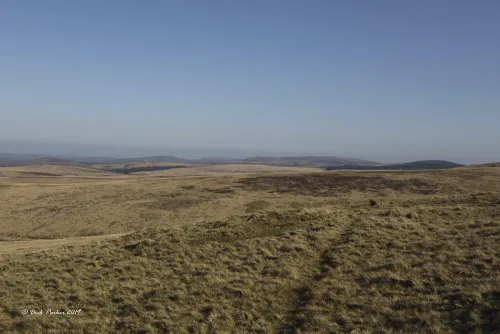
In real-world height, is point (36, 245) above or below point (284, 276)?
below

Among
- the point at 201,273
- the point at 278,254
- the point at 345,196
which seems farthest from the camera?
the point at 345,196

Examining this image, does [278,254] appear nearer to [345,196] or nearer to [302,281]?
[302,281]

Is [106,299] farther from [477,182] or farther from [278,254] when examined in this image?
[477,182]

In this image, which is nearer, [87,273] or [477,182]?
[87,273]

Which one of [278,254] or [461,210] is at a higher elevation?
[461,210]

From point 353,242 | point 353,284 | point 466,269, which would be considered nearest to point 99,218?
point 353,242

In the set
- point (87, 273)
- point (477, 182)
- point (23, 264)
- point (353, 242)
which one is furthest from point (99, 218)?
point (477, 182)

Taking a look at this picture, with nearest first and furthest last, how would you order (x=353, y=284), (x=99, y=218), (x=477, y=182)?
(x=353, y=284) → (x=99, y=218) → (x=477, y=182)

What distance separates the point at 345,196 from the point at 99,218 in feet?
102

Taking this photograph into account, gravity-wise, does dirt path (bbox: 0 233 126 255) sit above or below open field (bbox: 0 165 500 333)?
below

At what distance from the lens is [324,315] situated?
42.5 feet

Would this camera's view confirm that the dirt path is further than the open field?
Yes

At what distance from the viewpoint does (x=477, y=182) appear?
51625 mm

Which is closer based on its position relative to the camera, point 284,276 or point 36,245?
point 284,276
